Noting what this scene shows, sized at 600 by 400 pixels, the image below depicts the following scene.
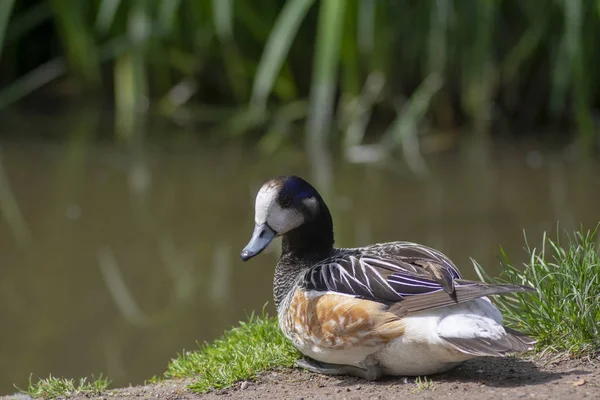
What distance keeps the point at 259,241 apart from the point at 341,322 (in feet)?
1.62

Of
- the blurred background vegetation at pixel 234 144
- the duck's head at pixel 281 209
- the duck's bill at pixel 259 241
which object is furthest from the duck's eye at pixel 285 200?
the blurred background vegetation at pixel 234 144

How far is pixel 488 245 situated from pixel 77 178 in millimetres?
3877

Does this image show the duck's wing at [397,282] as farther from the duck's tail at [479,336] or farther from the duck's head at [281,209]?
the duck's head at [281,209]

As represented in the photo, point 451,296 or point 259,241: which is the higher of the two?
point 259,241

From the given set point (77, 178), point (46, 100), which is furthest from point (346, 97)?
point (46, 100)

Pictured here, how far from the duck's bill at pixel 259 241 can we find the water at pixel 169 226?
1639 millimetres

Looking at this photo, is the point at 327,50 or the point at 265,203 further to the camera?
the point at 327,50

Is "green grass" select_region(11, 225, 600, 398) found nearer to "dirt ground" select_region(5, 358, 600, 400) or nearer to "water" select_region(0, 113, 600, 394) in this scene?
"dirt ground" select_region(5, 358, 600, 400)

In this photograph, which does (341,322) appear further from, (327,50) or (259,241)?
(327,50)

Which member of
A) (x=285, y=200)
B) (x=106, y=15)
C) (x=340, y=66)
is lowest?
(x=285, y=200)

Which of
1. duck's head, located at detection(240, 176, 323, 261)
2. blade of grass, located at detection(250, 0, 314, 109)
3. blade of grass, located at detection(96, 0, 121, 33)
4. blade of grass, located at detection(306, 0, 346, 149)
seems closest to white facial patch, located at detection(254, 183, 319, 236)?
duck's head, located at detection(240, 176, 323, 261)

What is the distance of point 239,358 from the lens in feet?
12.2

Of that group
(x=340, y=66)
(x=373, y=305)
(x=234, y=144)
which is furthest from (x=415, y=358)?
(x=340, y=66)

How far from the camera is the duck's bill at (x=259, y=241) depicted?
3.60 m
